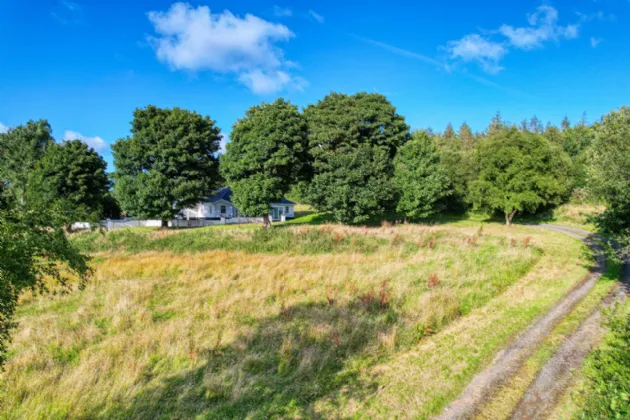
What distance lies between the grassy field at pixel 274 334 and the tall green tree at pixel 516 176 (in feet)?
66.1

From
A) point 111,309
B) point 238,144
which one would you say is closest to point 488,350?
point 111,309

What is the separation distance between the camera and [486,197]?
38.8m

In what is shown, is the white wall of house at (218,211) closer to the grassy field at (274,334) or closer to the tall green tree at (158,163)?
the tall green tree at (158,163)

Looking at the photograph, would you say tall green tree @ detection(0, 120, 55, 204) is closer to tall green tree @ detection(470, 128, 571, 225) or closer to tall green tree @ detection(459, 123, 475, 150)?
tall green tree @ detection(470, 128, 571, 225)

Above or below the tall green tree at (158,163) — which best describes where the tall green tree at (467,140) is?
above

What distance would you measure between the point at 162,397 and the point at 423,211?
36.1m

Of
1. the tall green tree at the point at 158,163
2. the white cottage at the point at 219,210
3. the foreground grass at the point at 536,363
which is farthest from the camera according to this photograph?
the white cottage at the point at 219,210

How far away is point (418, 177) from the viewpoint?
3728 centimetres

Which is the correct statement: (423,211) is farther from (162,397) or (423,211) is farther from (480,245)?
(162,397)

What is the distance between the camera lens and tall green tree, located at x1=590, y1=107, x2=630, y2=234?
37.3 ft

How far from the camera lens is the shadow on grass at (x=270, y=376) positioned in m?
6.05

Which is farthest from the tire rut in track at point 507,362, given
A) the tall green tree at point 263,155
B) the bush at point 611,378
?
the tall green tree at point 263,155

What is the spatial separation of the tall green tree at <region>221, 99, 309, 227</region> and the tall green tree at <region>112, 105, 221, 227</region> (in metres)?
5.37

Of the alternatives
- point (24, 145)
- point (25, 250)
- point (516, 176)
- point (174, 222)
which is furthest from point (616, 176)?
point (24, 145)
